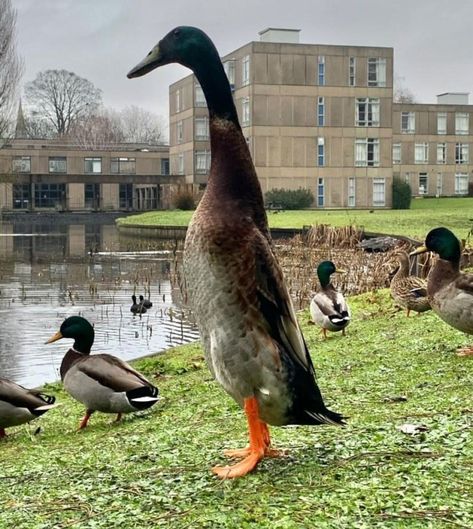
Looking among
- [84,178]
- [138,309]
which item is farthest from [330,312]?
[84,178]

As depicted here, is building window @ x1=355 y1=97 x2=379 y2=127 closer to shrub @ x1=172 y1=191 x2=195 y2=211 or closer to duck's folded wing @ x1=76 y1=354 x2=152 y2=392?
shrub @ x1=172 y1=191 x2=195 y2=211

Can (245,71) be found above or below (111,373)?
above

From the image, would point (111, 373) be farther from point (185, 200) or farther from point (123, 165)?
point (123, 165)

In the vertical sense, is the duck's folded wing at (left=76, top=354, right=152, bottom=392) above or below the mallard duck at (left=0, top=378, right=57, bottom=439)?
above

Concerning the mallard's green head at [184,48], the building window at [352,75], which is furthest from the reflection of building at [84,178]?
the mallard's green head at [184,48]

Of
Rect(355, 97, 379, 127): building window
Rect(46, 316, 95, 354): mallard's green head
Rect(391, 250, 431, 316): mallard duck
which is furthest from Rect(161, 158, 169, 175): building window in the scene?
Rect(46, 316, 95, 354): mallard's green head

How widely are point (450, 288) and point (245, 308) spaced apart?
4245 millimetres

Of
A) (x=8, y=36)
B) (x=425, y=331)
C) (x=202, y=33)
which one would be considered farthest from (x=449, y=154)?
(x=202, y=33)

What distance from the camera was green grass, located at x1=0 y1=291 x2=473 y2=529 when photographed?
4152mm

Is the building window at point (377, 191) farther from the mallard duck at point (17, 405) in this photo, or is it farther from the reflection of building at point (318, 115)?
the mallard duck at point (17, 405)

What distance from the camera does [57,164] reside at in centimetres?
9662

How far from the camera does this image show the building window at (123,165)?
9738 cm

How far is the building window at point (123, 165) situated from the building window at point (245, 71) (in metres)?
29.0

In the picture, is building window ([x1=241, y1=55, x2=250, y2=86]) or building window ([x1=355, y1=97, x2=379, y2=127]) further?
building window ([x1=355, y1=97, x2=379, y2=127])
